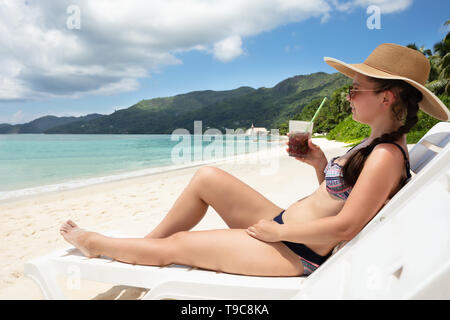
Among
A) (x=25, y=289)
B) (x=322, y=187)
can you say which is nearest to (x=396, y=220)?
(x=322, y=187)

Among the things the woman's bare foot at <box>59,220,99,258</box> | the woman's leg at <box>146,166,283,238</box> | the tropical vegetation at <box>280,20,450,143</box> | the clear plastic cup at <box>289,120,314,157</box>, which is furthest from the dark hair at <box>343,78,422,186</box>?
the tropical vegetation at <box>280,20,450,143</box>

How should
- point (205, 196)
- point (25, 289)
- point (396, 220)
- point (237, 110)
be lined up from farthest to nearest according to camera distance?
point (237, 110) < point (25, 289) < point (205, 196) < point (396, 220)

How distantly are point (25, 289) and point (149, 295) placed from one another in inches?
65.0

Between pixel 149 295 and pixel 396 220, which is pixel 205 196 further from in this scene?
pixel 396 220

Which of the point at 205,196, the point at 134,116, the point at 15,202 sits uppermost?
the point at 134,116

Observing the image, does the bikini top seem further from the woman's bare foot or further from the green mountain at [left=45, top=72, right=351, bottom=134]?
the green mountain at [left=45, top=72, right=351, bottom=134]

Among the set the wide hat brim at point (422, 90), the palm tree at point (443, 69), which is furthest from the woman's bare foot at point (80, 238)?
the palm tree at point (443, 69)

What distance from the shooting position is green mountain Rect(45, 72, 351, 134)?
83.1 meters

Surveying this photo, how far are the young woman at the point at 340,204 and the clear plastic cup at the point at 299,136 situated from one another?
279 mm

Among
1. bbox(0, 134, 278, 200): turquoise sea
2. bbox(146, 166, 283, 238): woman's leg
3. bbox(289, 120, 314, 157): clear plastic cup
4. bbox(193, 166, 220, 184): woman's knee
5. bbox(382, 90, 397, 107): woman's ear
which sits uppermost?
bbox(382, 90, 397, 107): woman's ear

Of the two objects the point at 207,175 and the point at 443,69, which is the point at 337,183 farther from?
the point at 443,69

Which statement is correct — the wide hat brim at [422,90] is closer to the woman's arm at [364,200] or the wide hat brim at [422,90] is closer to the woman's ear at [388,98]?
the woman's ear at [388,98]

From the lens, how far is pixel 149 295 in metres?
1.60
